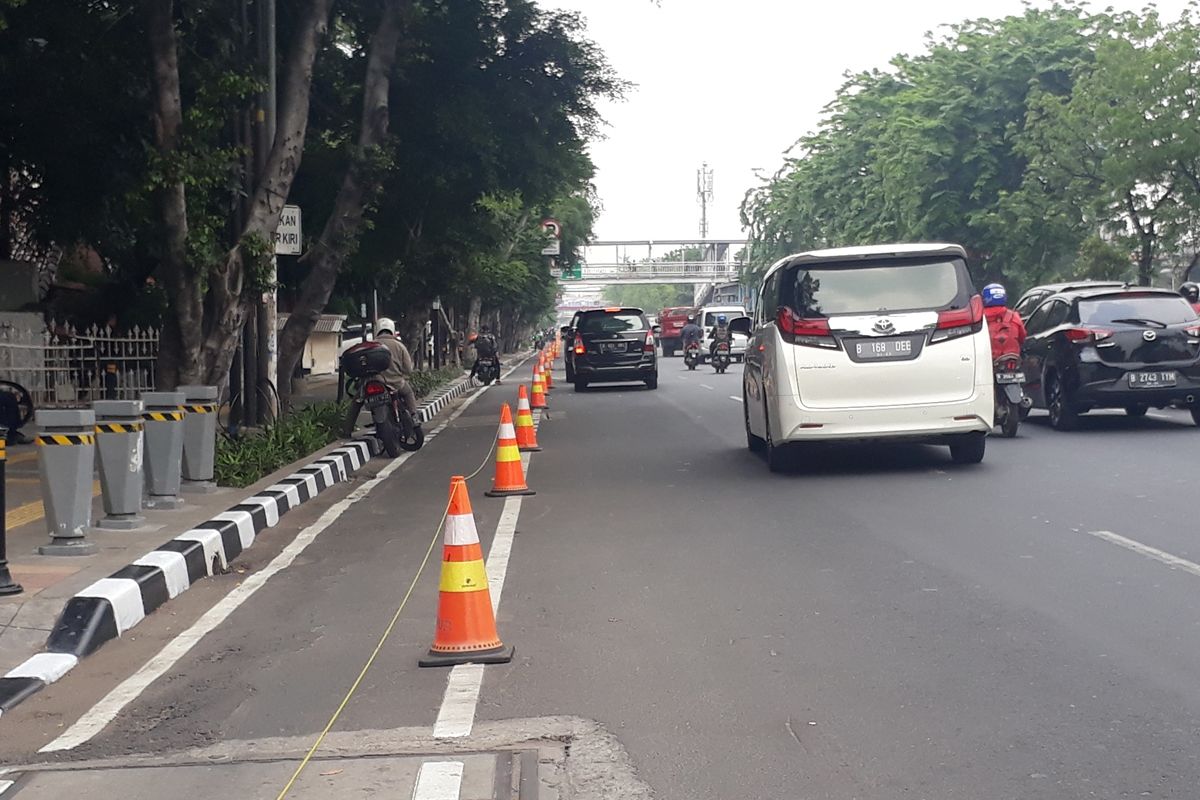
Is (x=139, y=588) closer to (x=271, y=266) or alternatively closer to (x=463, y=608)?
(x=463, y=608)

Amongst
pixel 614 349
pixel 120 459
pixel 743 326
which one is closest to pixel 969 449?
pixel 743 326

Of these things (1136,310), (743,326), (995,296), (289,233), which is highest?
(289,233)

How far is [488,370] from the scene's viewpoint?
A: 3956 centimetres

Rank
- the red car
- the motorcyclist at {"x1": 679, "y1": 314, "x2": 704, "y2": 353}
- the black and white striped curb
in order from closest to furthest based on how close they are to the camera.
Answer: the black and white striped curb → the motorcyclist at {"x1": 679, "y1": 314, "x2": 704, "y2": 353} → the red car

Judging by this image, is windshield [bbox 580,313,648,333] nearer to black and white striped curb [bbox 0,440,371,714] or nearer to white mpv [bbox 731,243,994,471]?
white mpv [bbox 731,243,994,471]

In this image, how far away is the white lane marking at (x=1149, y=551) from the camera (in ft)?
27.3

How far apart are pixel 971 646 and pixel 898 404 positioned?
20.8ft

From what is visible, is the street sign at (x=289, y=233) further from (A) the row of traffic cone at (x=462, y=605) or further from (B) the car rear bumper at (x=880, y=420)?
(A) the row of traffic cone at (x=462, y=605)

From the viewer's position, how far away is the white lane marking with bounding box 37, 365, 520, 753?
5910 millimetres

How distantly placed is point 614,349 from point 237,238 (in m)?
15.8

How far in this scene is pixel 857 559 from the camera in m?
8.98

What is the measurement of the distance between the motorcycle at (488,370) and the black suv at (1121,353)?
23193 mm

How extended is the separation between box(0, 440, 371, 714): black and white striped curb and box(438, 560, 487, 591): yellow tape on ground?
6.07ft

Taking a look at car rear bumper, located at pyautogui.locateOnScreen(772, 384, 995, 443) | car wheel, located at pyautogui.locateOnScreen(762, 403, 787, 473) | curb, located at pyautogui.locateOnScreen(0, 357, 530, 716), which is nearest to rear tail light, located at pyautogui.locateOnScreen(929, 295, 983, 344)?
car rear bumper, located at pyautogui.locateOnScreen(772, 384, 995, 443)
